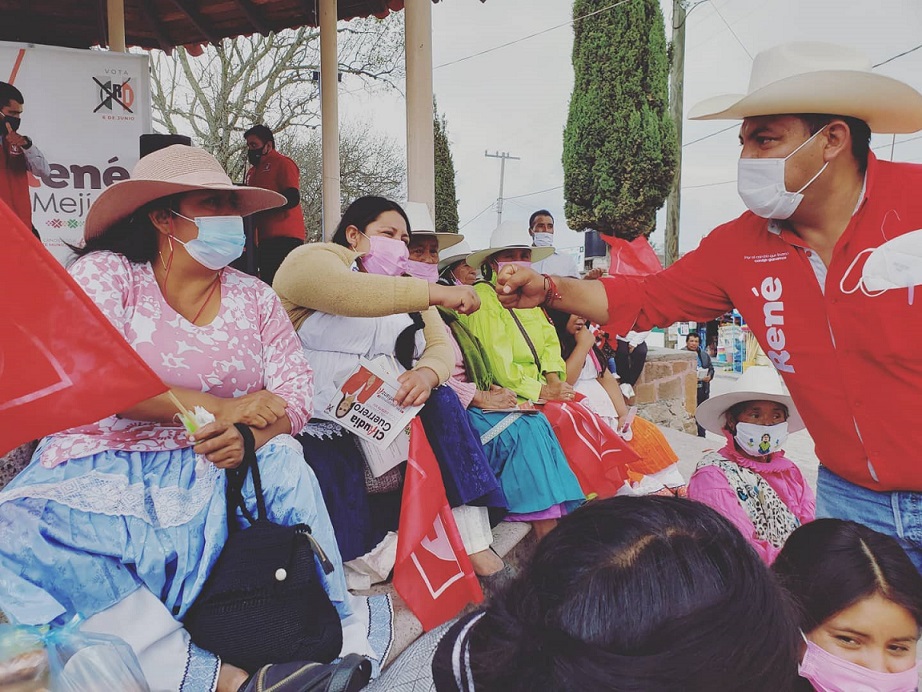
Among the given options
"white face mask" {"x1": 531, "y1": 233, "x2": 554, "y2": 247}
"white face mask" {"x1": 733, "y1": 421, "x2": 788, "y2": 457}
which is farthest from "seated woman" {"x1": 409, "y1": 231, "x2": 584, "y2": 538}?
"white face mask" {"x1": 531, "y1": 233, "x2": 554, "y2": 247}

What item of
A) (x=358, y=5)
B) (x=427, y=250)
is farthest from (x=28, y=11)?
(x=427, y=250)

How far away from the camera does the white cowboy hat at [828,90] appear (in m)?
1.79

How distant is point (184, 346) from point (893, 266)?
208 cm

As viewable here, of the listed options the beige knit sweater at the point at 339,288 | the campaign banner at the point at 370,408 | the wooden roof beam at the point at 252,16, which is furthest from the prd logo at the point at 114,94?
the campaign banner at the point at 370,408

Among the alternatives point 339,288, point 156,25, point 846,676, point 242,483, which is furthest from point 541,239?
point 156,25

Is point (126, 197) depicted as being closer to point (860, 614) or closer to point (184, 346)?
point (184, 346)

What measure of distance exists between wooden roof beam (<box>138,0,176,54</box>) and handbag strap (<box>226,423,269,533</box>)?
25.6ft

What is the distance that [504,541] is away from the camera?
119 inches

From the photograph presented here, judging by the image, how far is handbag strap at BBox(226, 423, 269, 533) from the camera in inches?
71.6

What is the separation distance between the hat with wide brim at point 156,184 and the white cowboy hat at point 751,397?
7.56 ft

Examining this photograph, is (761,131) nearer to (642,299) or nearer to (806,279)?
(806,279)

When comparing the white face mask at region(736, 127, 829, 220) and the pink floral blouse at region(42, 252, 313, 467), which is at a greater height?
the white face mask at region(736, 127, 829, 220)

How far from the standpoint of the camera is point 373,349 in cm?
279

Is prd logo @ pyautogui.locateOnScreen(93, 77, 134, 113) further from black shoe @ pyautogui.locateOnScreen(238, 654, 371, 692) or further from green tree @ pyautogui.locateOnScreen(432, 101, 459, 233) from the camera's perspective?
green tree @ pyautogui.locateOnScreen(432, 101, 459, 233)
